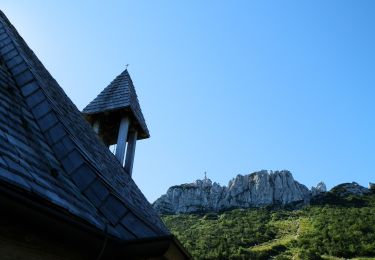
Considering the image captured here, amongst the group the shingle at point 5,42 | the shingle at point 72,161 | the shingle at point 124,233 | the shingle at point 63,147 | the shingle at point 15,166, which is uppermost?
the shingle at point 5,42

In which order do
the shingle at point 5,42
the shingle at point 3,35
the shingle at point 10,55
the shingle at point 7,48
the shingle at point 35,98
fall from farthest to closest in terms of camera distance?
the shingle at point 3,35 < the shingle at point 5,42 < the shingle at point 7,48 < the shingle at point 10,55 < the shingle at point 35,98

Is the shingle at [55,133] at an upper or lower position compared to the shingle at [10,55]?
lower

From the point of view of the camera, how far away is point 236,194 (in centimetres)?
7475

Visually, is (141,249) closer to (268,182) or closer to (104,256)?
(104,256)

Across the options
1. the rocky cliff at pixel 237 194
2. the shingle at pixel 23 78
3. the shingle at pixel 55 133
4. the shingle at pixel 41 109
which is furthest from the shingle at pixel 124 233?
the rocky cliff at pixel 237 194

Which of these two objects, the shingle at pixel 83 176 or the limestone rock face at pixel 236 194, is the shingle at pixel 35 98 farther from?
the limestone rock face at pixel 236 194

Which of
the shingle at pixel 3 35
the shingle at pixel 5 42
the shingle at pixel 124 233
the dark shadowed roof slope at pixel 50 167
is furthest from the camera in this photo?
the shingle at pixel 3 35

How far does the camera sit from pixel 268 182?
7588 cm

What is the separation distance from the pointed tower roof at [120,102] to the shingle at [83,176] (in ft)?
21.8

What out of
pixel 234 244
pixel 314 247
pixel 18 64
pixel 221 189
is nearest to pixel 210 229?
pixel 234 244

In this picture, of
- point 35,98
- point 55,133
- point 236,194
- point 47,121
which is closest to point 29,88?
point 35,98

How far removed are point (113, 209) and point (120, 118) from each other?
7.57 metres

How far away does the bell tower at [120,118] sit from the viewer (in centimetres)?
1121

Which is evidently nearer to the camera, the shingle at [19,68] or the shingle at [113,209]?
the shingle at [113,209]
